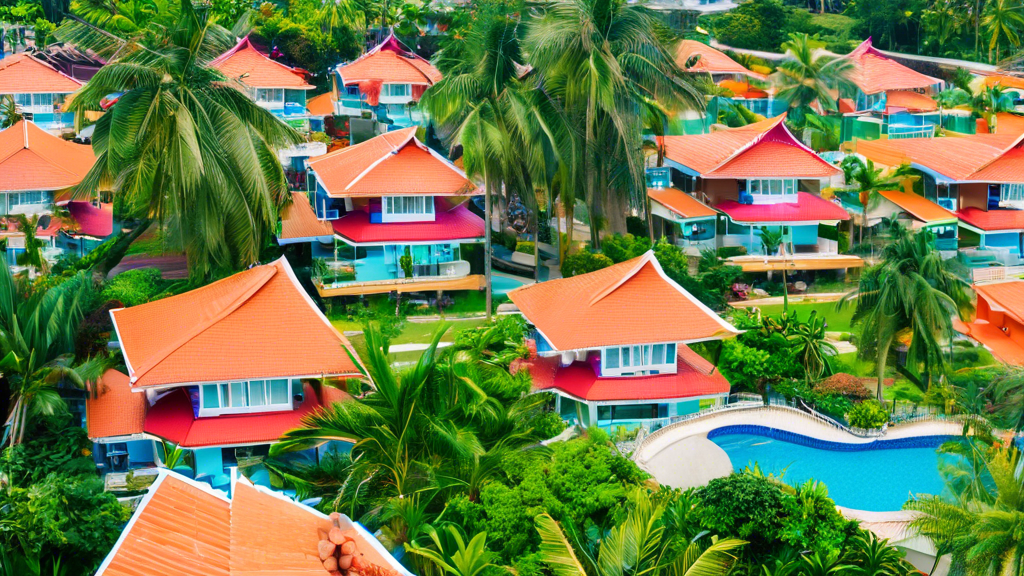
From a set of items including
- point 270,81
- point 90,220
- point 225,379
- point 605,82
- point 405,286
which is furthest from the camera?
point 270,81

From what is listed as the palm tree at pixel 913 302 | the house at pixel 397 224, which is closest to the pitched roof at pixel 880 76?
the house at pixel 397 224

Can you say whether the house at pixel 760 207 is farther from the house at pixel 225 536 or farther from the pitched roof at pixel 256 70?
the house at pixel 225 536

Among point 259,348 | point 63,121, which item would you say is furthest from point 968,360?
point 63,121

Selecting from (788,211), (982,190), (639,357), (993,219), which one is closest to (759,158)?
(788,211)

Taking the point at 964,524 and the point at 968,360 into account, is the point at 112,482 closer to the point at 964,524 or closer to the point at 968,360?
the point at 964,524

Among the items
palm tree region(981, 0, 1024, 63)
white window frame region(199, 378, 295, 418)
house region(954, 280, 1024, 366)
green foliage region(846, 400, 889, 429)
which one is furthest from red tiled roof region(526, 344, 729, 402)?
palm tree region(981, 0, 1024, 63)

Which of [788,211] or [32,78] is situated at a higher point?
[32,78]

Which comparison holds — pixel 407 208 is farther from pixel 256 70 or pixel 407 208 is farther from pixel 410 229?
pixel 256 70
